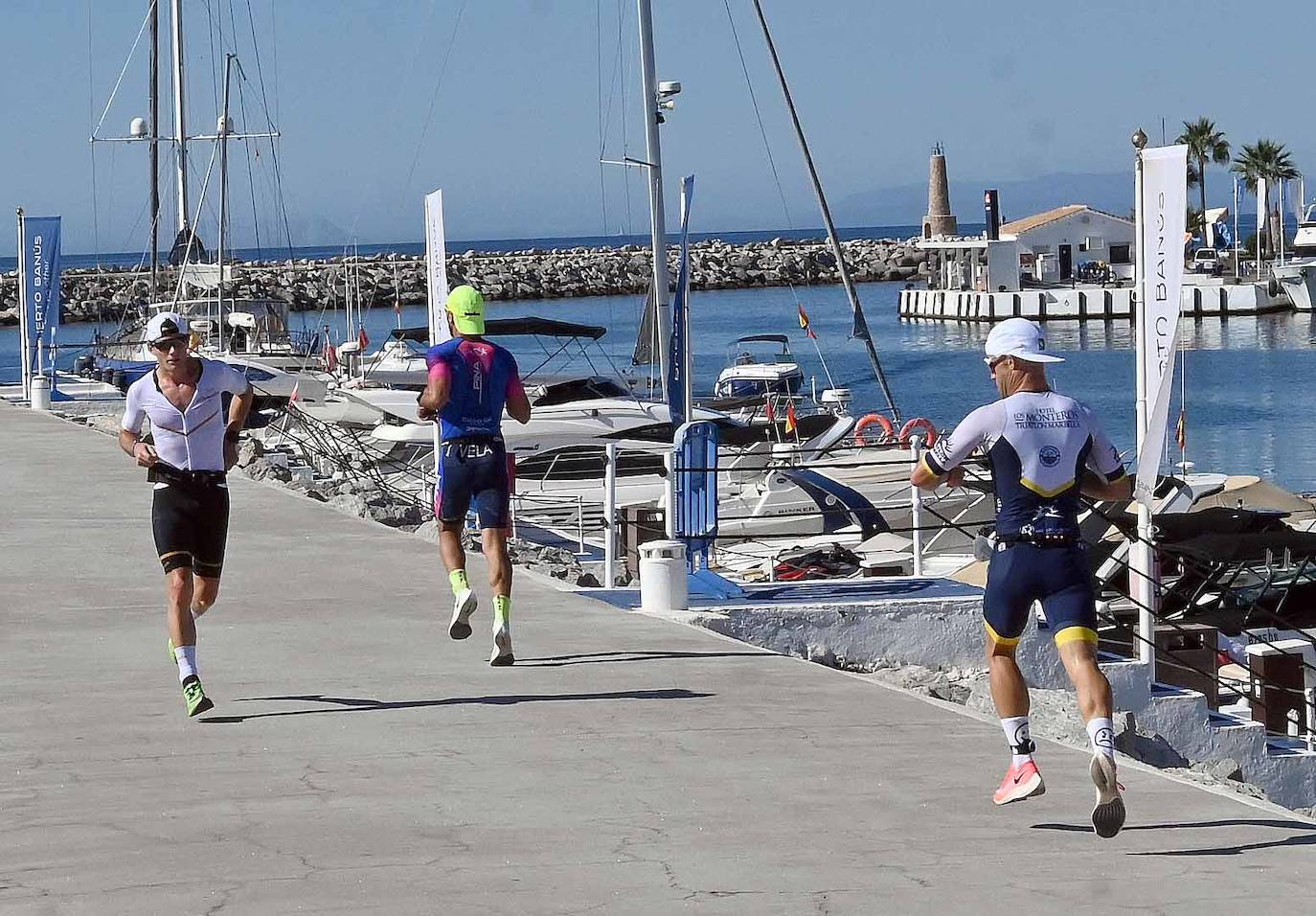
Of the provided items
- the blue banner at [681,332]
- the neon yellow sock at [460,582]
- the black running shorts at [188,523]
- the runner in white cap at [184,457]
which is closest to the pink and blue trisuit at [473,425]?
the neon yellow sock at [460,582]

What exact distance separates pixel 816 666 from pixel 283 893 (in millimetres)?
4508

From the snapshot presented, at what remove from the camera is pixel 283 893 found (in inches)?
218

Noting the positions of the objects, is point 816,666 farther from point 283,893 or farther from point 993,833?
point 283,893

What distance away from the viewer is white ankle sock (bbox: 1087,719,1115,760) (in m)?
6.26

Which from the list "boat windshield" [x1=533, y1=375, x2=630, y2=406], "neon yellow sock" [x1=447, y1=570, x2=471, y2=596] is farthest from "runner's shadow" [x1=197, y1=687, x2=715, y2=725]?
"boat windshield" [x1=533, y1=375, x2=630, y2=406]

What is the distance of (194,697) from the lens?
808cm

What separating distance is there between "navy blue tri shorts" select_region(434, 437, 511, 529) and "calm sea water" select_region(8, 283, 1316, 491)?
2919 cm

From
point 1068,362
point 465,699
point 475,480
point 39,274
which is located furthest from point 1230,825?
point 1068,362

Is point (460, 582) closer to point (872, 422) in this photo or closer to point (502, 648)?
point (502, 648)

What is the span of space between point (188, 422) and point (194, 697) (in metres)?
1.20

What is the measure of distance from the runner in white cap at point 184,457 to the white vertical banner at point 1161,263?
15.8 feet

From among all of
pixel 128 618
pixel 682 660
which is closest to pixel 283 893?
pixel 682 660

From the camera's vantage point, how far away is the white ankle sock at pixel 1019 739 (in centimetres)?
666

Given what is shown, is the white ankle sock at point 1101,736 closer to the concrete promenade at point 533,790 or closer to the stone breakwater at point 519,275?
the concrete promenade at point 533,790
